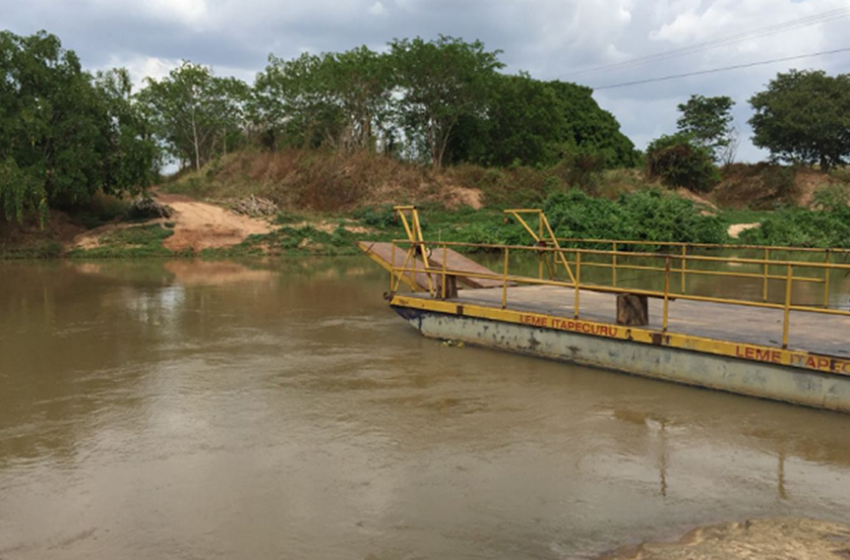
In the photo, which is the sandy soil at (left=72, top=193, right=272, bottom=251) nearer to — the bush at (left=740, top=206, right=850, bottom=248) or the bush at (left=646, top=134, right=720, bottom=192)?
the bush at (left=740, top=206, right=850, bottom=248)

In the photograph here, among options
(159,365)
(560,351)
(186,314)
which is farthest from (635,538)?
(186,314)

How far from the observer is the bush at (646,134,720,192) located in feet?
135

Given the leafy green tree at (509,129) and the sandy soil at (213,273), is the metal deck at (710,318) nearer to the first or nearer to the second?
the sandy soil at (213,273)

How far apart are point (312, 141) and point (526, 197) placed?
12.4 m

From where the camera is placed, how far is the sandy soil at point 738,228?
32319 mm

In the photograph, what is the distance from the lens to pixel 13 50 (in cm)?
2519

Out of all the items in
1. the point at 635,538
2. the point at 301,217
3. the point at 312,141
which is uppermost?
the point at 312,141

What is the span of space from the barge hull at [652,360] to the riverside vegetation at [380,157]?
60.4 feet

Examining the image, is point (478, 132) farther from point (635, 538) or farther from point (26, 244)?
point (635, 538)

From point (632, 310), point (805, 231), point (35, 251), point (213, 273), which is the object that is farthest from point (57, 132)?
point (805, 231)

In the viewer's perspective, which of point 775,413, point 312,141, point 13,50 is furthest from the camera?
point 312,141

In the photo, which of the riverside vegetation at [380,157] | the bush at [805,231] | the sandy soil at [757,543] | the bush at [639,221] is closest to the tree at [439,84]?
the riverside vegetation at [380,157]

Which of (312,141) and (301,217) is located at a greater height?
(312,141)

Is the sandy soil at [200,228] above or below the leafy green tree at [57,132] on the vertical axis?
below
